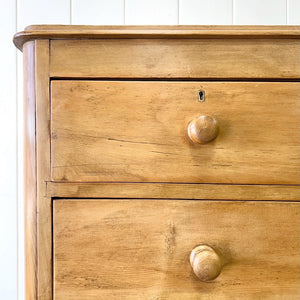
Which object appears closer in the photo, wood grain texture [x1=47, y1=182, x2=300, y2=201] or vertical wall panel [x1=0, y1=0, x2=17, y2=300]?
wood grain texture [x1=47, y1=182, x2=300, y2=201]

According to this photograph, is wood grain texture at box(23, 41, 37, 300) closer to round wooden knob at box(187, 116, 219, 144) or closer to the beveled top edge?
the beveled top edge

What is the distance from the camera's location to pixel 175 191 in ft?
1.89

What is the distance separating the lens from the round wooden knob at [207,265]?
1.79 ft

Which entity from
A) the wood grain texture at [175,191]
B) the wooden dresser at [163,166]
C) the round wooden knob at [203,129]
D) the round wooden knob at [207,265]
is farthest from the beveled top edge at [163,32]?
the round wooden knob at [207,265]

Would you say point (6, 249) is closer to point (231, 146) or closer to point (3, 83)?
point (3, 83)
